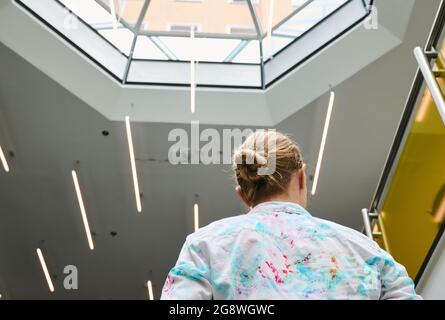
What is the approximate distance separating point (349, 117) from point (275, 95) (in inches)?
55.0

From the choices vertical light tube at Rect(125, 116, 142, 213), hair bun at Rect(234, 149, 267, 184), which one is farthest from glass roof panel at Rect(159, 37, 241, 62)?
hair bun at Rect(234, 149, 267, 184)

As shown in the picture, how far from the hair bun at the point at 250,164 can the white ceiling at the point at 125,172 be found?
6.33 meters

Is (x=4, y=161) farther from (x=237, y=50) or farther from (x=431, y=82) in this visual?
(x=431, y=82)

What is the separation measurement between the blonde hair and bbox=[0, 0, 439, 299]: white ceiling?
20.5 feet

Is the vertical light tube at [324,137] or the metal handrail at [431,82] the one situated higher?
the metal handrail at [431,82]

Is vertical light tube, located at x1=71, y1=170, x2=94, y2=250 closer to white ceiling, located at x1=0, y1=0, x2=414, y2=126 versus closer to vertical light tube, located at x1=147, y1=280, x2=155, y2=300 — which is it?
white ceiling, located at x1=0, y1=0, x2=414, y2=126

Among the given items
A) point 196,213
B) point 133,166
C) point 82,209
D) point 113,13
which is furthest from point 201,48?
point 82,209

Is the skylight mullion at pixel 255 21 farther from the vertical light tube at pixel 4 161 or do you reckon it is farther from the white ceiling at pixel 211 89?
the vertical light tube at pixel 4 161

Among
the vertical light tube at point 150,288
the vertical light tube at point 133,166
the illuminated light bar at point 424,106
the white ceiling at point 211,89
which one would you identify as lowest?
the vertical light tube at point 150,288

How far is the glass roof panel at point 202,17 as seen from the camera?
8.96 m

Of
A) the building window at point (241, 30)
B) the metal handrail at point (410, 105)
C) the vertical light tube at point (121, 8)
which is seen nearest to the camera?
the metal handrail at point (410, 105)

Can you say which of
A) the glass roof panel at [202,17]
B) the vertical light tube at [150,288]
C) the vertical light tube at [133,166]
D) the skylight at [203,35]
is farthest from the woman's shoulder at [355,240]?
the vertical light tube at [150,288]
